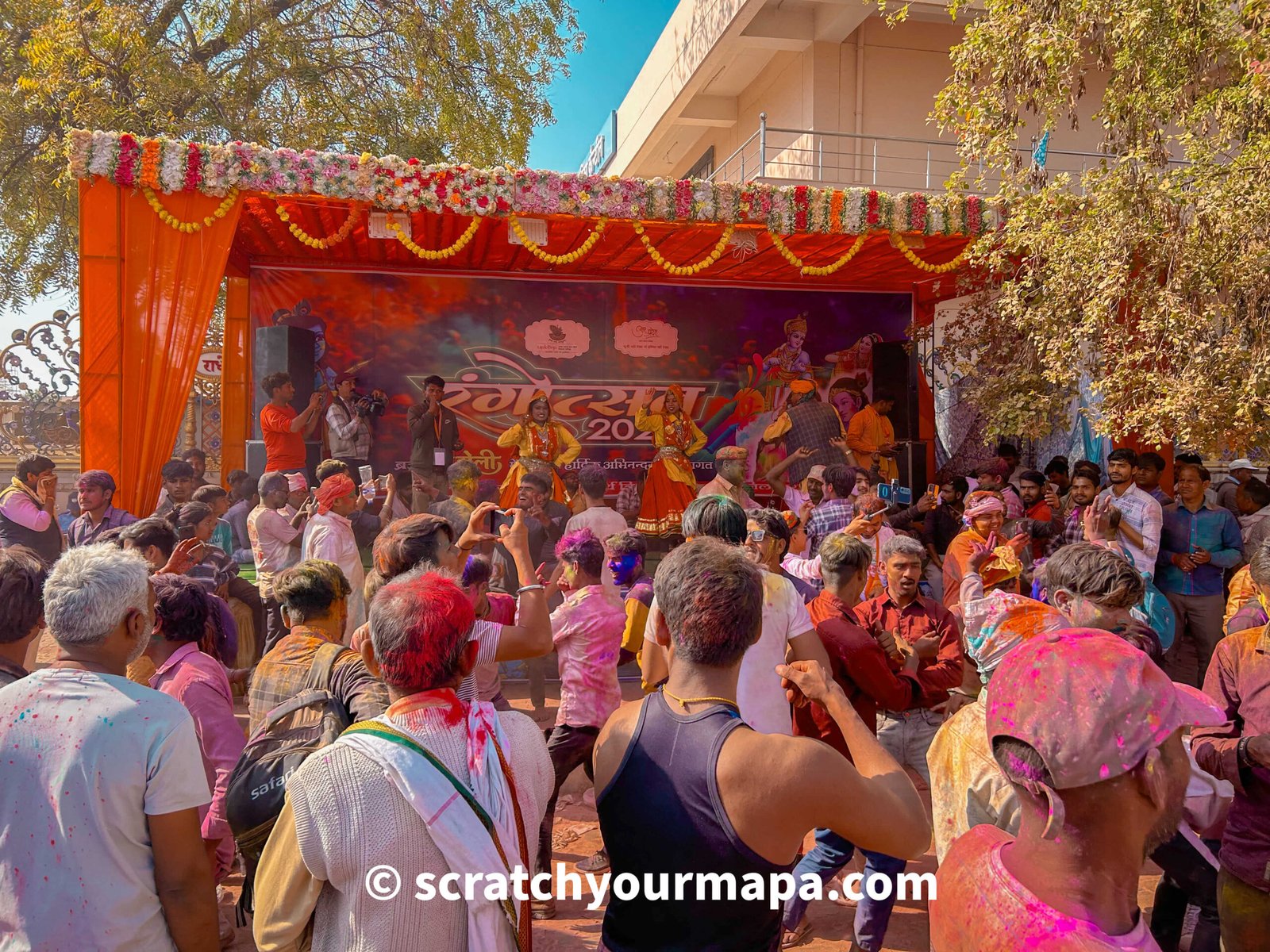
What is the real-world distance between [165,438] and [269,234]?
3.94 m

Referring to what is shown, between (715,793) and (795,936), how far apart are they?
211 cm

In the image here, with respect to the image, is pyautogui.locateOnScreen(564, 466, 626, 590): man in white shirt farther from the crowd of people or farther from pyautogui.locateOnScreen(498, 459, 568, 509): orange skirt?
pyautogui.locateOnScreen(498, 459, 568, 509): orange skirt

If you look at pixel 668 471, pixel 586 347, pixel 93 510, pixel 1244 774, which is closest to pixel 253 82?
pixel 586 347

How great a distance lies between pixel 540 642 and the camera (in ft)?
9.62

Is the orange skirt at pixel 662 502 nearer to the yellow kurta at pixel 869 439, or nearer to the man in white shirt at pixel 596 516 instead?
the yellow kurta at pixel 869 439

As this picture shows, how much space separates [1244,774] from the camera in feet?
7.93

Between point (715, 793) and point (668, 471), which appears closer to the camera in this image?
point (715, 793)

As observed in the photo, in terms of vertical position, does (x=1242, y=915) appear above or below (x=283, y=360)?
below

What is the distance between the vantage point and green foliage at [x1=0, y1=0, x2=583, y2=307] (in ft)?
38.9

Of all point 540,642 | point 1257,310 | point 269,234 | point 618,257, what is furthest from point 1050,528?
point 269,234

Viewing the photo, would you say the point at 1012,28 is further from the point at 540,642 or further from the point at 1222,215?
the point at 540,642

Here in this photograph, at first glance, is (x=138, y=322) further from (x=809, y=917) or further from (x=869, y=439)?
(x=869, y=439)

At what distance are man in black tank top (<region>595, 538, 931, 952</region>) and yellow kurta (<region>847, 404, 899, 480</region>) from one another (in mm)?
10499

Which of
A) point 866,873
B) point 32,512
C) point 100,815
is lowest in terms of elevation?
point 866,873
